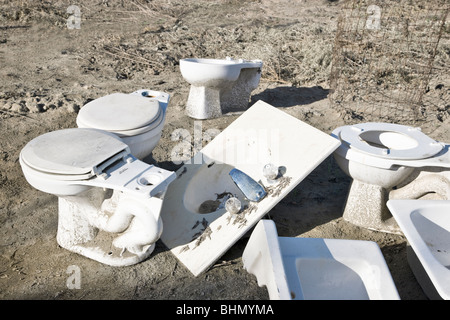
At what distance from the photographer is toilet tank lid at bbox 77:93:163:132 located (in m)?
2.28

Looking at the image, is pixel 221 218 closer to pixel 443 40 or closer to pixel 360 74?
pixel 360 74

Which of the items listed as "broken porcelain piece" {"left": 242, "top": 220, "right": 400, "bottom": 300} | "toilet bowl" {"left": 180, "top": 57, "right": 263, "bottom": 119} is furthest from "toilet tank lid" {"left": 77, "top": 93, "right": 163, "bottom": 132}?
"toilet bowl" {"left": 180, "top": 57, "right": 263, "bottom": 119}

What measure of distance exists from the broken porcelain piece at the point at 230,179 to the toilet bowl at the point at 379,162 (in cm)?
18

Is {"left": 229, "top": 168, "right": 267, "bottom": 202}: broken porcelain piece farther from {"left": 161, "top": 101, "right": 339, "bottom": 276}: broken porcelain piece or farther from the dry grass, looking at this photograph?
the dry grass

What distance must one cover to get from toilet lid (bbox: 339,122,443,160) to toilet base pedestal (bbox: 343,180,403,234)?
9.8 inches

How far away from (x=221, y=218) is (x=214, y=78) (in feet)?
5.68

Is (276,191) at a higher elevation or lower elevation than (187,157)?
higher

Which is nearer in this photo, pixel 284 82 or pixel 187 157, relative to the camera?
pixel 187 157

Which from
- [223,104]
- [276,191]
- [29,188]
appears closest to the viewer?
[276,191]

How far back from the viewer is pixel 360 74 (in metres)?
4.87

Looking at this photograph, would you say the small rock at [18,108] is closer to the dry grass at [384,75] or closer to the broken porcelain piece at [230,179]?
the broken porcelain piece at [230,179]

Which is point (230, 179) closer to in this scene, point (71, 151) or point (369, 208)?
point (369, 208)

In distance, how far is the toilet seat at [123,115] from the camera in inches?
89.1
